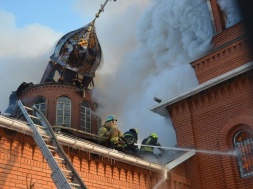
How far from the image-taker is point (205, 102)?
416 inches

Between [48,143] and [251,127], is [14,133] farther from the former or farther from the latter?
[251,127]

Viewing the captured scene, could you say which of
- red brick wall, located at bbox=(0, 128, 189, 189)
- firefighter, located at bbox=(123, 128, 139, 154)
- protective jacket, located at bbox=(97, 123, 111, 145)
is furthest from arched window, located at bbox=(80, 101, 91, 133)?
red brick wall, located at bbox=(0, 128, 189, 189)

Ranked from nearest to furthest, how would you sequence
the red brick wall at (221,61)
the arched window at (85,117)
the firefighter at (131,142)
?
the firefighter at (131,142) → the red brick wall at (221,61) → the arched window at (85,117)

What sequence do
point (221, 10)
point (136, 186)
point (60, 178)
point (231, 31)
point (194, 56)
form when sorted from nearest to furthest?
point (60, 178), point (136, 186), point (231, 31), point (221, 10), point (194, 56)

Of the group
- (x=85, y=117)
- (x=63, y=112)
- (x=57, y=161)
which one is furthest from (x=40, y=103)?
(x=57, y=161)

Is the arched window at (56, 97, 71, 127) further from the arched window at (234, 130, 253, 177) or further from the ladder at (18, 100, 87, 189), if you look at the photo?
the ladder at (18, 100, 87, 189)

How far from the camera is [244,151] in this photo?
31.2ft

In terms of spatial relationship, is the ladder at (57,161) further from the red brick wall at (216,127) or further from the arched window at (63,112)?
the arched window at (63,112)

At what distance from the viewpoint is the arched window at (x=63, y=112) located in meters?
17.2

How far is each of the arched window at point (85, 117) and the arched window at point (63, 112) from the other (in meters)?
0.77

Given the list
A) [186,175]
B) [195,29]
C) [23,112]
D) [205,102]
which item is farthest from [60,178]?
[195,29]

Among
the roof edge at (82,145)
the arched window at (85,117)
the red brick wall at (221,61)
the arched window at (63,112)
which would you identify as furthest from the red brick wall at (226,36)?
the arched window at (63,112)

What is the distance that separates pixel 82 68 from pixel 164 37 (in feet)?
15.8

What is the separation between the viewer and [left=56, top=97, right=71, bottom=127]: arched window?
17.2 m
